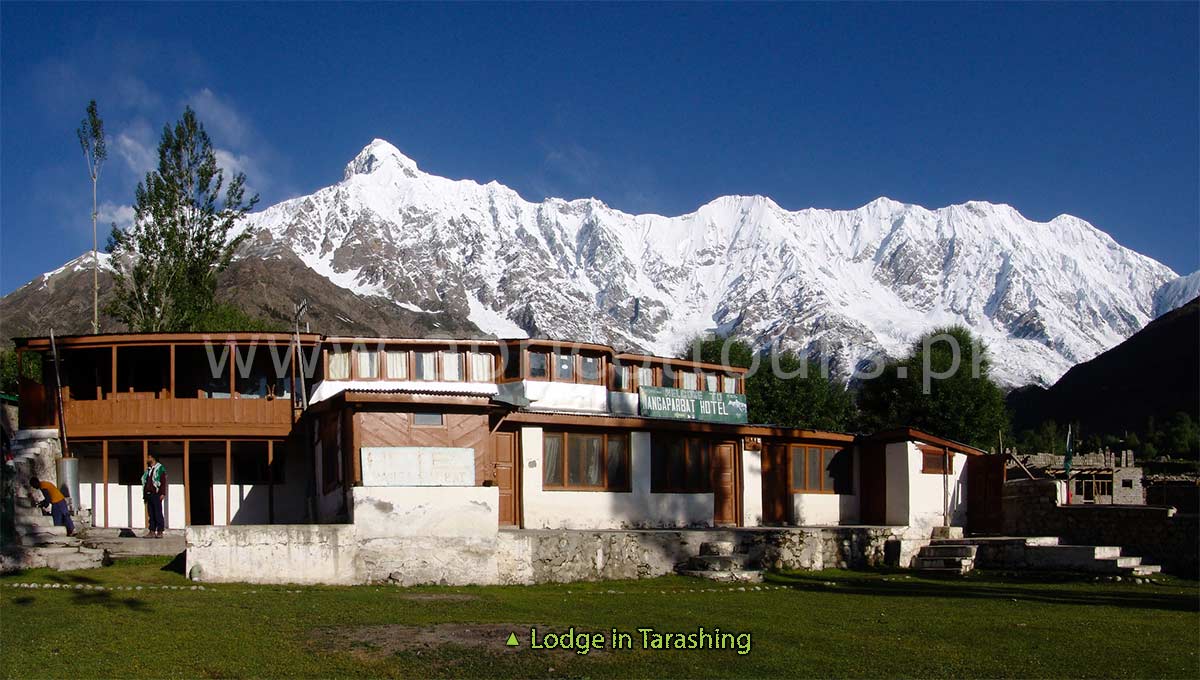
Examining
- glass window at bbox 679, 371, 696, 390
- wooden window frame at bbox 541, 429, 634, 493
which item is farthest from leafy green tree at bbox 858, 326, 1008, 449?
wooden window frame at bbox 541, 429, 634, 493

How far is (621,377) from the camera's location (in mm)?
32188

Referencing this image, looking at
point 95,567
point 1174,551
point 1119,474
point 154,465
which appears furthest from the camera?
point 1119,474

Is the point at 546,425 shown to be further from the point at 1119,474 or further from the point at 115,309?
the point at 1119,474

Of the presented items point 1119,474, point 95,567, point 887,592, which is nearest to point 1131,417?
point 1119,474

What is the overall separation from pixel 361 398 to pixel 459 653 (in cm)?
887

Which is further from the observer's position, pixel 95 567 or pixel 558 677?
pixel 95 567

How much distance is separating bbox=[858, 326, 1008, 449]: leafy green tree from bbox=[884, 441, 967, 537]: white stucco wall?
1114 inches

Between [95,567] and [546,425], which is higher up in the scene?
[546,425]

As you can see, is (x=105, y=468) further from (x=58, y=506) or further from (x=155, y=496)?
(x=58, y=506)

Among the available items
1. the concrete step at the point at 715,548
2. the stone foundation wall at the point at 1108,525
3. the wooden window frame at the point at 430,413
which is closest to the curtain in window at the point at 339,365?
the wooden window frame at the point at 430,413

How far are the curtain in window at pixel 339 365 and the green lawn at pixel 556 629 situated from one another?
991 cm

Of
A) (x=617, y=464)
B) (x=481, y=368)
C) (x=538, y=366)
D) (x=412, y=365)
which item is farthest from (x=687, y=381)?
(x=412, y=365)

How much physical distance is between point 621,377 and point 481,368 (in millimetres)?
4596

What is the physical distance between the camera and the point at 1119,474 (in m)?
52.3
